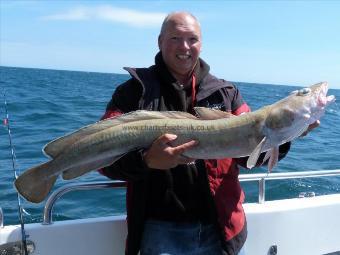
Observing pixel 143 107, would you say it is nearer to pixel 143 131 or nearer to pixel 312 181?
pixel 143 131

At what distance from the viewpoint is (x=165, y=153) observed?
3.12 m

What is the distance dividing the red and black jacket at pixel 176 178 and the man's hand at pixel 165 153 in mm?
124

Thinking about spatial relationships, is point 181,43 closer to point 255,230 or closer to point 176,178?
point 176,178

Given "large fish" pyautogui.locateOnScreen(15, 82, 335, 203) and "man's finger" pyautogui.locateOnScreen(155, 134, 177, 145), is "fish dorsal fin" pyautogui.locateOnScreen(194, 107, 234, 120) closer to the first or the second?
"large fish" pyautogui.locateOnScreen(15, 82, 335, 203)

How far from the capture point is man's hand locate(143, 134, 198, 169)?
123 inches

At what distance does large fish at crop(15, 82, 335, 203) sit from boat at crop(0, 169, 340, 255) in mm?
655

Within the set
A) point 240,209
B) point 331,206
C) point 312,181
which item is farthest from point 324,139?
point 240,209

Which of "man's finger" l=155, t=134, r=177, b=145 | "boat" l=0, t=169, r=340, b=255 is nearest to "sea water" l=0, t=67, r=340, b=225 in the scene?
"boat" l=0, t=169, r=340, b=255

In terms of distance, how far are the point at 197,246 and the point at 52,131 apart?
39.0 feet

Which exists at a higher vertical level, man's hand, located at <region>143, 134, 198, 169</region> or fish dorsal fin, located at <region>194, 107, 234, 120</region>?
fish dorsal fin, located at <region>194, 107, 234, 120</region>

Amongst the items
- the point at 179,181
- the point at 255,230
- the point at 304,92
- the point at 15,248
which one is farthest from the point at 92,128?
the point at 255,230

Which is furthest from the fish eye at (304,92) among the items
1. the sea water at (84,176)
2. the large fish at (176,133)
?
the sea water at (84,176)

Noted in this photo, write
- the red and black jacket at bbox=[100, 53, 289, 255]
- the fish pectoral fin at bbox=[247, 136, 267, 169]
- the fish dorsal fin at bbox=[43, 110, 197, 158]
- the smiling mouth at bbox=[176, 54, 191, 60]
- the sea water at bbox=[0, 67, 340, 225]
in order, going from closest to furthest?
the fish pectoral fin at bbox=[247, 136, 267, 169]
the fish dorsal fin at bbox=[43, 110, 197, 158]
the red and black jacket at bbox=[100, 53, 289, 255]
the smiling mouth at bbox=[176, 54, 191, 60]
the sea water at bbox=[0, 67, 340, 225]

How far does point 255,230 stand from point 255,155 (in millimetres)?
1755
